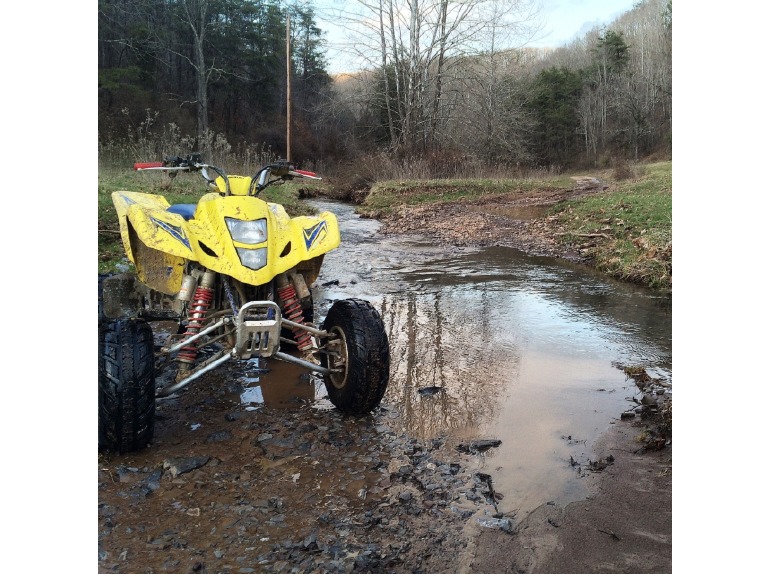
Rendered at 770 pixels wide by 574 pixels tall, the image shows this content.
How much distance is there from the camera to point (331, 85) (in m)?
28.3

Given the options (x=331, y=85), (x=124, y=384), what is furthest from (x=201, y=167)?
(x=331, y=85)

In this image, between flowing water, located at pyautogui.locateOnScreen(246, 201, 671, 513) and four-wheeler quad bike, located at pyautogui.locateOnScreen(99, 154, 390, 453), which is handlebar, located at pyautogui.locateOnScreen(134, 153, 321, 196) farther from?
flowing water, located at pyautogui.locateOnScreen(246, 201, 671, 513)

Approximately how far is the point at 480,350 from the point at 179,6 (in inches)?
1015

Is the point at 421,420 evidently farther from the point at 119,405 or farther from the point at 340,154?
the point at 340,154

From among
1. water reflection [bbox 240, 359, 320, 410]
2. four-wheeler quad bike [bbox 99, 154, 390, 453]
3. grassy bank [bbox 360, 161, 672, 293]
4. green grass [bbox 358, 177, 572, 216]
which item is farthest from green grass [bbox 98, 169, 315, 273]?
grassy bank [bbox 360, 161, 672, 293]

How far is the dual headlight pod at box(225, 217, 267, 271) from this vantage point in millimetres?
3141

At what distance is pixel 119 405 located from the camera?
109 inches

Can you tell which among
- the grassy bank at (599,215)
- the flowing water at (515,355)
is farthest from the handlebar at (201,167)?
the grassy bank at (599,215)

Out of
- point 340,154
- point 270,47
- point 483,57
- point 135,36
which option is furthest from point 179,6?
point 483,57

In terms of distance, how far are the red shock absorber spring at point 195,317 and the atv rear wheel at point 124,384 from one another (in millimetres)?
421

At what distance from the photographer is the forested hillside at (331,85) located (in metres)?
24.1

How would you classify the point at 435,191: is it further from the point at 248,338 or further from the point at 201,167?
the point at 248,338

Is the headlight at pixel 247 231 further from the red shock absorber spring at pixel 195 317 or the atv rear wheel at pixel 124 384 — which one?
the atv rear wheel at pixel 124 384
